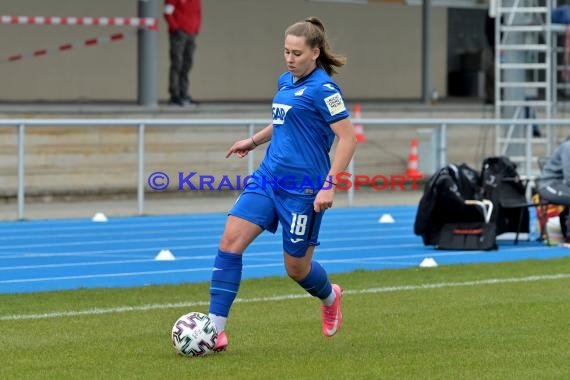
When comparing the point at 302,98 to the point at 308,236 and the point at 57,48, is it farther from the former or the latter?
the point at 57,48

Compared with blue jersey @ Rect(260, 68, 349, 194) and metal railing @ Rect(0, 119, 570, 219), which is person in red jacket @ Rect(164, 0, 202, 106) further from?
blue jersey @ Rect(260, 68, 349, 194)

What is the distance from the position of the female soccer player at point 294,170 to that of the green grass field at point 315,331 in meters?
0.51

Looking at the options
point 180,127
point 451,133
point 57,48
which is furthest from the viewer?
point 57,48

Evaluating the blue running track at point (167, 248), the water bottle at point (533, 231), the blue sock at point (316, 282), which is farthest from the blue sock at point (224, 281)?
the water bottle at point (533, 231)

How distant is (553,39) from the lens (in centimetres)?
2641

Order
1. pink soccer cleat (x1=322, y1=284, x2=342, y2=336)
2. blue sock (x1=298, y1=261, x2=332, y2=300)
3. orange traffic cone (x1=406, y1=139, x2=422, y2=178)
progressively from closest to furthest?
1. blue sock (x1=298, y1=261, x2=332, y2=300)
2. pink soccer cleat (x1=322, y1=284, x2=342, y2=336)
3. orange traffic cone (x1=406, y1=139, x2=422, y2=178)

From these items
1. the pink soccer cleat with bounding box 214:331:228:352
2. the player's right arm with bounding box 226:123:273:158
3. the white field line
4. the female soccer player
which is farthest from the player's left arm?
the white field line

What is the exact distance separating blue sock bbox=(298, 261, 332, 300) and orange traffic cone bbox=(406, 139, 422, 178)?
14165mm

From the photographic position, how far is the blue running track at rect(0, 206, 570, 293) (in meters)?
13.3

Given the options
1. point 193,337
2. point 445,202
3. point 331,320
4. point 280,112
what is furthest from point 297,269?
point 445,202

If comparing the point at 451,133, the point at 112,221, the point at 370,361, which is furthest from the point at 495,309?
the point at 451,133

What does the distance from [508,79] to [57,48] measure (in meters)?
8.18

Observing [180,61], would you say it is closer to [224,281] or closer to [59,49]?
[59,49]

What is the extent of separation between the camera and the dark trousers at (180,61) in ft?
80.1
